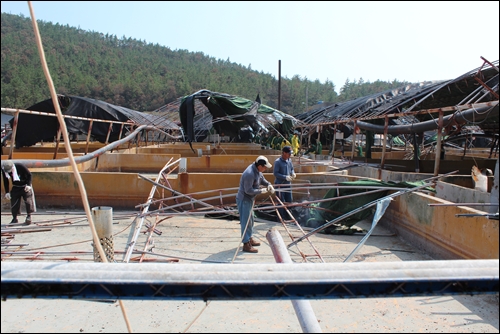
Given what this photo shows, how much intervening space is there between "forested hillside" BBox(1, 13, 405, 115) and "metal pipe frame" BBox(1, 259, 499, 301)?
59723mm

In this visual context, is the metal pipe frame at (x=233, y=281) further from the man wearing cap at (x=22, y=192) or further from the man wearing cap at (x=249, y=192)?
the man wearing cap at (x=22, y=192)

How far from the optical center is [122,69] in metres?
88.9

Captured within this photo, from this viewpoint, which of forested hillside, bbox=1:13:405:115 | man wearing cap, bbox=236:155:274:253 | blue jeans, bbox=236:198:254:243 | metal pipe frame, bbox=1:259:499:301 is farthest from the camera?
forested hillside, bbox=1:13:405:115

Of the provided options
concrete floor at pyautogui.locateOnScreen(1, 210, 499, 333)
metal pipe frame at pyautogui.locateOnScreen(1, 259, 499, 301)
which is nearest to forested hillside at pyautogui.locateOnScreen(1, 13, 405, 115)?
concrete floor at pyautogui.locateOnScreen(1, 210, 499, 333)

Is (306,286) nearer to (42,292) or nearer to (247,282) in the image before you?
(247,282)

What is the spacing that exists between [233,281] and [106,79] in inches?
Result: 3242

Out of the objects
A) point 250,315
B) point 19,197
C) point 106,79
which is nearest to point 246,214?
point 250,315

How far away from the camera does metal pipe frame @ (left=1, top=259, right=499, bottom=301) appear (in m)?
1.46

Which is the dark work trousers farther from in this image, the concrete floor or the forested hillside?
the forested hillside

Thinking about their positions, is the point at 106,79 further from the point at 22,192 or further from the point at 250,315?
the point at 250,315

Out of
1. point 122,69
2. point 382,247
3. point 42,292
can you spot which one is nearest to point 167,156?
point 382,247

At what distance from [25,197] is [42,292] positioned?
24.1 feet

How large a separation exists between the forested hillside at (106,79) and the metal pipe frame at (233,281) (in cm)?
5972

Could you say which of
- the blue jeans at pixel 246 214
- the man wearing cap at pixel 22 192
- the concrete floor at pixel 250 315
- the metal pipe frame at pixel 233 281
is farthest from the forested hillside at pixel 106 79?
the metal pipe frame at pixel 233 281
